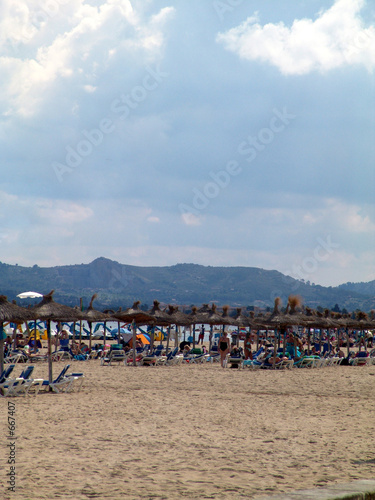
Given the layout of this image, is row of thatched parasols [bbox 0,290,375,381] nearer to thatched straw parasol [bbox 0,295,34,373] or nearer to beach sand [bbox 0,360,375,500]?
thatched straw parasol [bbox 0,295,34,373]

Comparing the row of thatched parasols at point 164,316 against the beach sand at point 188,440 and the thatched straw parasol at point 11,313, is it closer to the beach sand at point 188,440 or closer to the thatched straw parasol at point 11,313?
the thatched straw parasol at point 11,313

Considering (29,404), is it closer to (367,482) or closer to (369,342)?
(367,482)

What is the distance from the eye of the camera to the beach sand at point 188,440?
19.2 feet

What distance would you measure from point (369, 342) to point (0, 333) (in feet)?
127

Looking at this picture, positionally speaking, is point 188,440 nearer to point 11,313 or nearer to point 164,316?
point 11,313

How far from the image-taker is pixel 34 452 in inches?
286

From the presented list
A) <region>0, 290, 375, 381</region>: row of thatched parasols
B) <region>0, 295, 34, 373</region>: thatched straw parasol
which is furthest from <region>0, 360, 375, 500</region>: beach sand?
<region>0, 290, 375, 381</region>: row of thatched parasols

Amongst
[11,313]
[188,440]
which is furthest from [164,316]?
[188,440]

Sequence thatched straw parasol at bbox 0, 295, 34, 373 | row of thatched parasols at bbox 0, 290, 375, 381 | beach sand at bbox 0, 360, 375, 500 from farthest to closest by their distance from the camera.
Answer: row of thatched parasols at bbox 0, 290, 375, 381, thatched straw parasol at bbox 0, 295, 34, 373, beach sand at bbox 0, 360, 375, 500

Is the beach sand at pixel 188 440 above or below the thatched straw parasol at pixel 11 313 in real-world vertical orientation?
below

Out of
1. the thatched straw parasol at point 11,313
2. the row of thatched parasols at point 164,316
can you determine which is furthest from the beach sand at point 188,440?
the row of thatched parasols at point 164,316

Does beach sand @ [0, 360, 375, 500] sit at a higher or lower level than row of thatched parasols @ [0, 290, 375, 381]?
lower

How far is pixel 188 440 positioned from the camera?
8.25 m

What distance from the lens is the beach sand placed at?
5.86 metres
